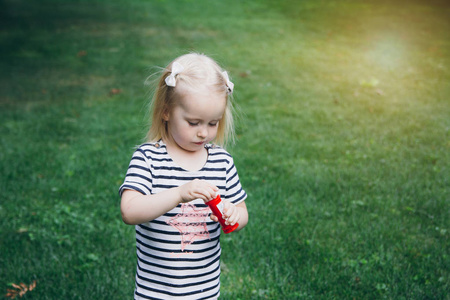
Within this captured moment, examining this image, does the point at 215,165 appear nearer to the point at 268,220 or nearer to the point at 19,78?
the point at 268,220

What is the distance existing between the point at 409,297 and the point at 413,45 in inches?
341

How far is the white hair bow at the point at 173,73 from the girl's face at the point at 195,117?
69 millimetres

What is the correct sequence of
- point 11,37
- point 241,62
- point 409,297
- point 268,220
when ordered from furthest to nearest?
point 11,37
point 241,62
point 268,220
point 409,297

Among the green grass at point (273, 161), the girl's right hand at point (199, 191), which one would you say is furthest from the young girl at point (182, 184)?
the green grass at point (273, 161)

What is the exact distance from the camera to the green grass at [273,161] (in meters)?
3.17

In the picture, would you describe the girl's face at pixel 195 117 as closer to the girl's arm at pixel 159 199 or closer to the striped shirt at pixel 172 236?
the striped shirt at pixel 172 236

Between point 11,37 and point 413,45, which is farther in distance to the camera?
point 11,37


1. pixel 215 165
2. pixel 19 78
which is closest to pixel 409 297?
pixel 215 165

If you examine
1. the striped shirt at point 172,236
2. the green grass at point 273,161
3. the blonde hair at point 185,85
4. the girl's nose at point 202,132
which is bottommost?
the green grass at point 273,161

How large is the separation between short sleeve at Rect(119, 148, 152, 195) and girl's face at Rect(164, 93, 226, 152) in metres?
0.17

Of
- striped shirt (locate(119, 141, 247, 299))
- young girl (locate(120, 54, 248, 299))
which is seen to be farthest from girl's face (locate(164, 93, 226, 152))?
striped shirt (locate(119, 141, 247, 299))

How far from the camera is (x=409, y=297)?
2926 mm

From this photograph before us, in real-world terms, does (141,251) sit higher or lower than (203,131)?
lower

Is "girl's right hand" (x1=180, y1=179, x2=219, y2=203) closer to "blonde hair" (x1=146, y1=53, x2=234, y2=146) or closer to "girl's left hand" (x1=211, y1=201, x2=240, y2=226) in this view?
"girl's left hand" (x1=211, y1=201, x2=240, y2=226)
